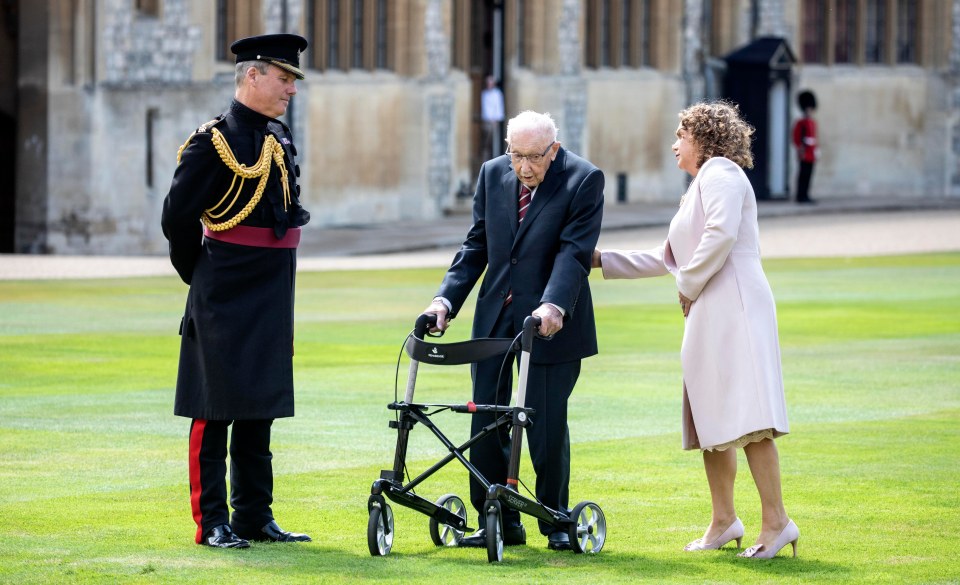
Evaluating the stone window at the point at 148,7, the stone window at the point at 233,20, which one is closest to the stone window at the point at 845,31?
the stone window at the point at 233,20

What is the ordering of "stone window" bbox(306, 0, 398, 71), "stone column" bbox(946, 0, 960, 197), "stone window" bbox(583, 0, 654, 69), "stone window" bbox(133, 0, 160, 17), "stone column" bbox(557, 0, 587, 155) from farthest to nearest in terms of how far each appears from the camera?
"stone column" bbox(946, 0, 960, 197)
"stone window" bbox(583, 0, 654, 69)
"stone column" bbox(557, 0, 587, 155)
"stone window" bbox(306, 0, 398, 71)
"stone window" bbox(133, 0, 160, 17)

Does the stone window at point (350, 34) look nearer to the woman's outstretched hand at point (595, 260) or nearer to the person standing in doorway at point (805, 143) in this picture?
the person standing in doorway at point (805, 143)

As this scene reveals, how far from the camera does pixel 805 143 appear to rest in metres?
36.3

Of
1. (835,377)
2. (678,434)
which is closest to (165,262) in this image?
(835,377)

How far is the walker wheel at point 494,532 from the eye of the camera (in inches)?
287

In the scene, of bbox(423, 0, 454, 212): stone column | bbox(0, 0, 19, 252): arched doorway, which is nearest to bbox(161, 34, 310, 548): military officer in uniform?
bbox(0, 0, 19, 252): arched doorway

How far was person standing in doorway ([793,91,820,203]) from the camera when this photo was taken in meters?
36.3

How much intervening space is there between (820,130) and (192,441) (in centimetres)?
3374

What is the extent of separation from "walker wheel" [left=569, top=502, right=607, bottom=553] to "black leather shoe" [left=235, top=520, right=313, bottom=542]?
3.44ft

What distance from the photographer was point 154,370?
13656mm

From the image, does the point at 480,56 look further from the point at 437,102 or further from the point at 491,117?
the point at 437,102

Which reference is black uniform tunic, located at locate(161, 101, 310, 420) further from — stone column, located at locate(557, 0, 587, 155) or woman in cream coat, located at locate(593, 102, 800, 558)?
stone column, located at locate(557, 0, 587, 155)

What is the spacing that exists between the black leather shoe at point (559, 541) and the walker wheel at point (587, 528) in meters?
0.08

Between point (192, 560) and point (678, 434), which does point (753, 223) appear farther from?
point (678, 434)
